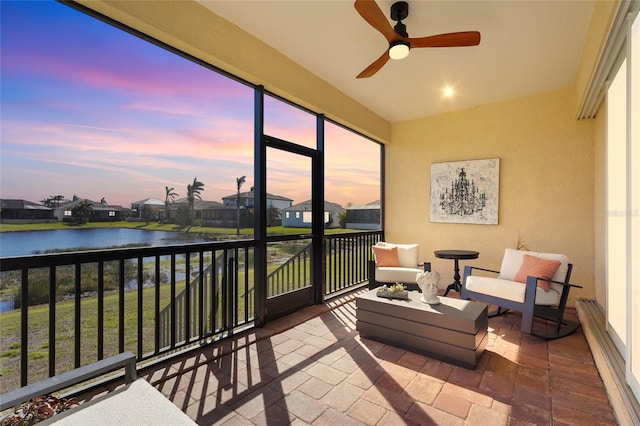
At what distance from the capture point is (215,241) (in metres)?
3.05

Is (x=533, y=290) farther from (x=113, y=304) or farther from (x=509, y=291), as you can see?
(x=113, y=304)

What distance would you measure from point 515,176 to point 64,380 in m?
5.55

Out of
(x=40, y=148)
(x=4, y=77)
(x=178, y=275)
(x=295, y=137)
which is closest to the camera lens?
(x=4, y=77)

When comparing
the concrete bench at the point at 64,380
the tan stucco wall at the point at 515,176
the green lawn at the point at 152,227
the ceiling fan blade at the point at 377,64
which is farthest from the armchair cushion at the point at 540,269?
the concrete bench at the point at 64,380

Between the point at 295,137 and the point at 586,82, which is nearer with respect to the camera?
the point at 586,82

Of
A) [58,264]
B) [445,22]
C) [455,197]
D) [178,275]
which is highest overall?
[445,22]

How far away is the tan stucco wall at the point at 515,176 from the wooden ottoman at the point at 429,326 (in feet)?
8.21

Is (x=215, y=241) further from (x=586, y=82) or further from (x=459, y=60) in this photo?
(x=586, y=82)

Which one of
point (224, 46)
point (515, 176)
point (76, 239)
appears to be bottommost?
point (76, 239)

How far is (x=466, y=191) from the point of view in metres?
5.10

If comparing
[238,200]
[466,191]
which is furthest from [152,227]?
[466,191]

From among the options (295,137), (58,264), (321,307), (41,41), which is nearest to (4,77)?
(41,41)

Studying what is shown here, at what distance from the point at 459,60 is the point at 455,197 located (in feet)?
7.64

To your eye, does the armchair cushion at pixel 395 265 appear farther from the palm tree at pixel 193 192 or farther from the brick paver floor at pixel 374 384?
the palm tree at pixel 193 192
